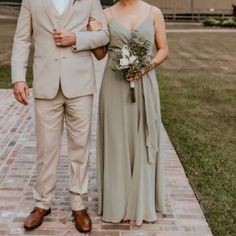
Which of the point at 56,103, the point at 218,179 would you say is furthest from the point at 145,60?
the point at 218,179

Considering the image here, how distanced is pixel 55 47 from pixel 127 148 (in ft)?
3.52

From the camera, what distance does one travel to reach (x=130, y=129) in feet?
14.8

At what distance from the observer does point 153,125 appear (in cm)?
452

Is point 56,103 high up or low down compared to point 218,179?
up

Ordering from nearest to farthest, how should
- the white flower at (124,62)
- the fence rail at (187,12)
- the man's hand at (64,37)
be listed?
1. the man's hand at (64,37)
2. the white flower at (124,62)
3. the fence rail at (187,12)

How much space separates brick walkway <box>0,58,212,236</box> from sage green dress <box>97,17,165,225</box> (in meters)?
0.17

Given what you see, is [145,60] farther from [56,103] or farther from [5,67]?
[5,67]

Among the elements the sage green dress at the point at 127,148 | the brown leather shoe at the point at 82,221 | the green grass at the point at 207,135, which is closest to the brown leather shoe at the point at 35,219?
the brown leather shoe at the point at 82,221

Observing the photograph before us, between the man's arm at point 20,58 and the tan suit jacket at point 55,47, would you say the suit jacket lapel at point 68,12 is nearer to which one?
the tan suit jacket at point 55,47

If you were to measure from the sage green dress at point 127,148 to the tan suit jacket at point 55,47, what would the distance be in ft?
0.87

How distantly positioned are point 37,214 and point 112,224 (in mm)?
673

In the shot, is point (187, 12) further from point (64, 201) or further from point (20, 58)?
point (20, 58)

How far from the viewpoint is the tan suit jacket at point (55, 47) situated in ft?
13.4

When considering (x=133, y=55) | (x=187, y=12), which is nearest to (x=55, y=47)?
(x=133, y=55)
